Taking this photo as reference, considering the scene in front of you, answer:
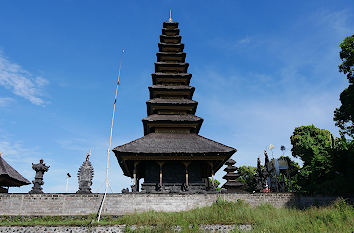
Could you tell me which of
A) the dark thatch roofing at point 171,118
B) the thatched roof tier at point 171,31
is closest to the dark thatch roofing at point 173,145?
the dark thatch roofing at point 171,118

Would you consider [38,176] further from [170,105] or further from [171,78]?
[171,78]

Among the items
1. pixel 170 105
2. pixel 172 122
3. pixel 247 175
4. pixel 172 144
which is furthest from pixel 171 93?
pixel 247 175

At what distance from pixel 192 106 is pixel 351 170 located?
13388 millimetres

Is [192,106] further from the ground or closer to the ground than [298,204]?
further from the ground

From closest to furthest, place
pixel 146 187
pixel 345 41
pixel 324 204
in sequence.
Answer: pixel 324 204 < pixel 146 187 < pixel 345 41

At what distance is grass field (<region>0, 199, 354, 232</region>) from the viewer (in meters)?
12.5

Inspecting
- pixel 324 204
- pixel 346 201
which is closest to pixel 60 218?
pixel 324 204

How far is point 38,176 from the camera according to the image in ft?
54.7

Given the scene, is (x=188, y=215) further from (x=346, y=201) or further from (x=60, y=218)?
(x=346, y=201)

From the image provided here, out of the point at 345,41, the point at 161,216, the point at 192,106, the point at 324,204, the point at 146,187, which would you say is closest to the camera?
the point at 161,216

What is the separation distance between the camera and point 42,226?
13.3 m

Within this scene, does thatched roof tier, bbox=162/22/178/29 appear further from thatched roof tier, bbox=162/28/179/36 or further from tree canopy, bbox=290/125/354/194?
tree canopy, bbox=290/125/354/194

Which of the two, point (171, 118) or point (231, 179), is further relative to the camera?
point (231, 179)

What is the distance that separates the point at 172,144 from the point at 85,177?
689cm
